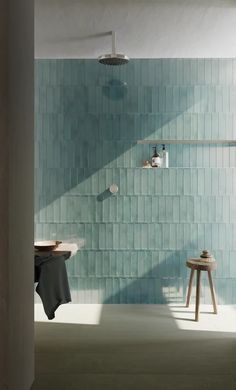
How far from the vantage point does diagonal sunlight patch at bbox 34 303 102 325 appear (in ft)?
14.8

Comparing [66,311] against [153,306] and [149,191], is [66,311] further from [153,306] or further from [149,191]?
[149,191]

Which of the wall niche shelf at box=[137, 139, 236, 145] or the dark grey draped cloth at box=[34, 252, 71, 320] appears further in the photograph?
the wall niche shelf at box=[137, 139, 236, 145]

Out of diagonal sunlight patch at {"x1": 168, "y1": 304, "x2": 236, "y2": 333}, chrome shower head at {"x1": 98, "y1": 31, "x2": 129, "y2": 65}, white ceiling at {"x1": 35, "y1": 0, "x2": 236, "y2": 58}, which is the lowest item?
diagonal sunlight patch at {"x1": 168, "y1": 304, "x2": 236, "y2": 333}

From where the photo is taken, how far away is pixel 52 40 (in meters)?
4.49

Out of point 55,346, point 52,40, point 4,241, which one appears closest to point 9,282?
point 4,241

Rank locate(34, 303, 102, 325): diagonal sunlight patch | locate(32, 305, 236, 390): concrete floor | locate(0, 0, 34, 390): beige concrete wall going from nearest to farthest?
locate(0, 0, 34, 390): beige concrete wall, locate(32, 305, 236, 390): concrete floor, locate(34, 303, 102, 325): diagonal sunlight patch

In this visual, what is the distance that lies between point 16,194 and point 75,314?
2632 millimetres

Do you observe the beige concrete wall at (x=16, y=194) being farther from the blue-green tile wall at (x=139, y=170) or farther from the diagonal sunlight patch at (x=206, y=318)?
the blue-green tile wall at (x=139, y=170)

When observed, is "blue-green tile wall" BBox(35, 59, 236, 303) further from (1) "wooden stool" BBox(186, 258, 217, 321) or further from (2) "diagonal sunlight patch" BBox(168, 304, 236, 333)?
(1) "wooden stool" BBox(186, 258, 217, 321)

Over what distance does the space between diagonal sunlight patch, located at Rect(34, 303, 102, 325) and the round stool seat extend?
3.49 feet

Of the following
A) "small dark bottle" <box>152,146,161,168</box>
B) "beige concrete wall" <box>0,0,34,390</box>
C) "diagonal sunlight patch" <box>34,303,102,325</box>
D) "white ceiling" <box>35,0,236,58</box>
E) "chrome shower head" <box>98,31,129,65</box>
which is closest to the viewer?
"beige concrete wall" <box>0,0,34,390</box>

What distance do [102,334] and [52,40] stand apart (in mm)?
2786

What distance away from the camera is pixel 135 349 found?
372 cm

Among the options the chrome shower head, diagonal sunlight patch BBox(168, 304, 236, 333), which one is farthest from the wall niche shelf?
diagonal sunlight patch BBox(168, 304, 236, 333)
